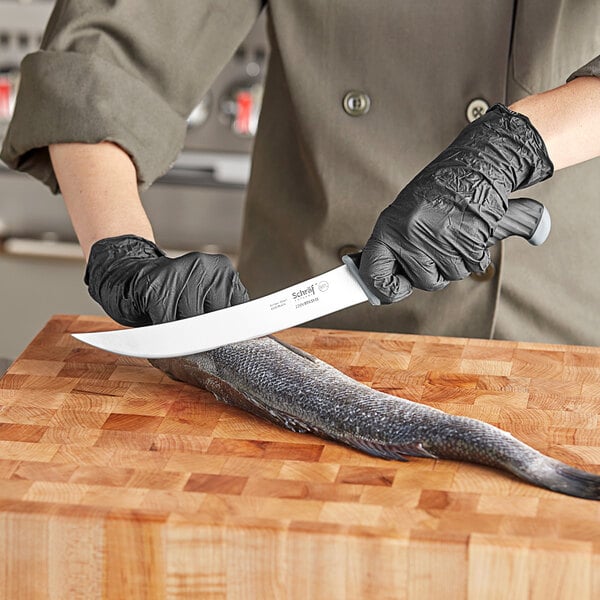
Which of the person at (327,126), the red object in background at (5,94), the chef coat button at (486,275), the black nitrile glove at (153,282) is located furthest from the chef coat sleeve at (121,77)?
the red object in background at (5,94)

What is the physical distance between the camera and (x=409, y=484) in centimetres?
96

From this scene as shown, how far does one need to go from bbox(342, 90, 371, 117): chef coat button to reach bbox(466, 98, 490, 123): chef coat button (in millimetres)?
128

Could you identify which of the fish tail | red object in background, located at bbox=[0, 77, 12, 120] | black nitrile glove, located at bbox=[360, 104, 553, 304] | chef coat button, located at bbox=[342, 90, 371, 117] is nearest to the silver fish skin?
the fish tail

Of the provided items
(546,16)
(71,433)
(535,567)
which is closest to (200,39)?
(546,16)

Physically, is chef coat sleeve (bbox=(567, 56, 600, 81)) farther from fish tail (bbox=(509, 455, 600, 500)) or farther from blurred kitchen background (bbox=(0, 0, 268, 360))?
blurred kitchen background (bbox=(0, 0, 268, 360))

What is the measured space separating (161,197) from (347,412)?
1336mm

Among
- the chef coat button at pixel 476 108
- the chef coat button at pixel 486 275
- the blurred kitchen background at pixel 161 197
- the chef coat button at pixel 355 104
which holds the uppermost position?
the chef coat button at pixel 476 108

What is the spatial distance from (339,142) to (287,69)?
115mm

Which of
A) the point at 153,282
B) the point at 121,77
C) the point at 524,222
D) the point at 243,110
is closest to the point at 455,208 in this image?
the point at 524,222

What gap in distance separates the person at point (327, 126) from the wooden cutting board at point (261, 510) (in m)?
0.15

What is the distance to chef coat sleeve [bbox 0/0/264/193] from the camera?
49.4 inches

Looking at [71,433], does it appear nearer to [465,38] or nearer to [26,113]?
[26,113]

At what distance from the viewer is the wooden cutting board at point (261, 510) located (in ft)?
2.85

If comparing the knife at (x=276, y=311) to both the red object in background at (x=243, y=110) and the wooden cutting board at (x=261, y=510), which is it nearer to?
the wooden cutting board at (x=261, y=510)
